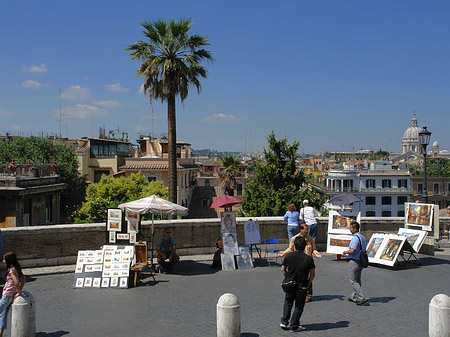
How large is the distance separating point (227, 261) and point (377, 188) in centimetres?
8246

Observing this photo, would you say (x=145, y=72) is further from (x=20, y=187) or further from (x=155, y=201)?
(x=20, y=187)

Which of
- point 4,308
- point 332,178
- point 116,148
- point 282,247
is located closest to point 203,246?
point 282,247

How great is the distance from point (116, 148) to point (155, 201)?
52.9 meters

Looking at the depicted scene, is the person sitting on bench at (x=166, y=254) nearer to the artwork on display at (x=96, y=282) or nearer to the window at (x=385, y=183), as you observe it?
the artwork on display at (x=96, y=282)

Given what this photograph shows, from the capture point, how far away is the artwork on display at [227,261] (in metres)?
A: 12.8

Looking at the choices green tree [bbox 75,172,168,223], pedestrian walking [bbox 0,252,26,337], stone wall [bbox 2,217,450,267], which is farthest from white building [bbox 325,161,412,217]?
pedestrian walking [bbox 0,252,26,337]

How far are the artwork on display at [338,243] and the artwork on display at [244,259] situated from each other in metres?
2.75

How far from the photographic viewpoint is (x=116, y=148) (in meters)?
63.6

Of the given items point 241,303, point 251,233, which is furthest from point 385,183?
point 241,303

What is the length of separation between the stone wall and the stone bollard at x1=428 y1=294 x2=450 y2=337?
8109 millimetres

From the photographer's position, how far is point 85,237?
43.4 ft

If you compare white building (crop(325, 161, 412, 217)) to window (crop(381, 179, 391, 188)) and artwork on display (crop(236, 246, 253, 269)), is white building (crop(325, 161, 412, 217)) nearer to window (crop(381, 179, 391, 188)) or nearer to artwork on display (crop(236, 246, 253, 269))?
window (crop(381, 179, 391, 188))

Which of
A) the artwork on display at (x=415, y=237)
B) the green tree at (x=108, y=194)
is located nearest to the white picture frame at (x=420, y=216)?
the artwork on display at (x=415, y=237)

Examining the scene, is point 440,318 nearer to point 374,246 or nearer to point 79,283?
point 374,246
